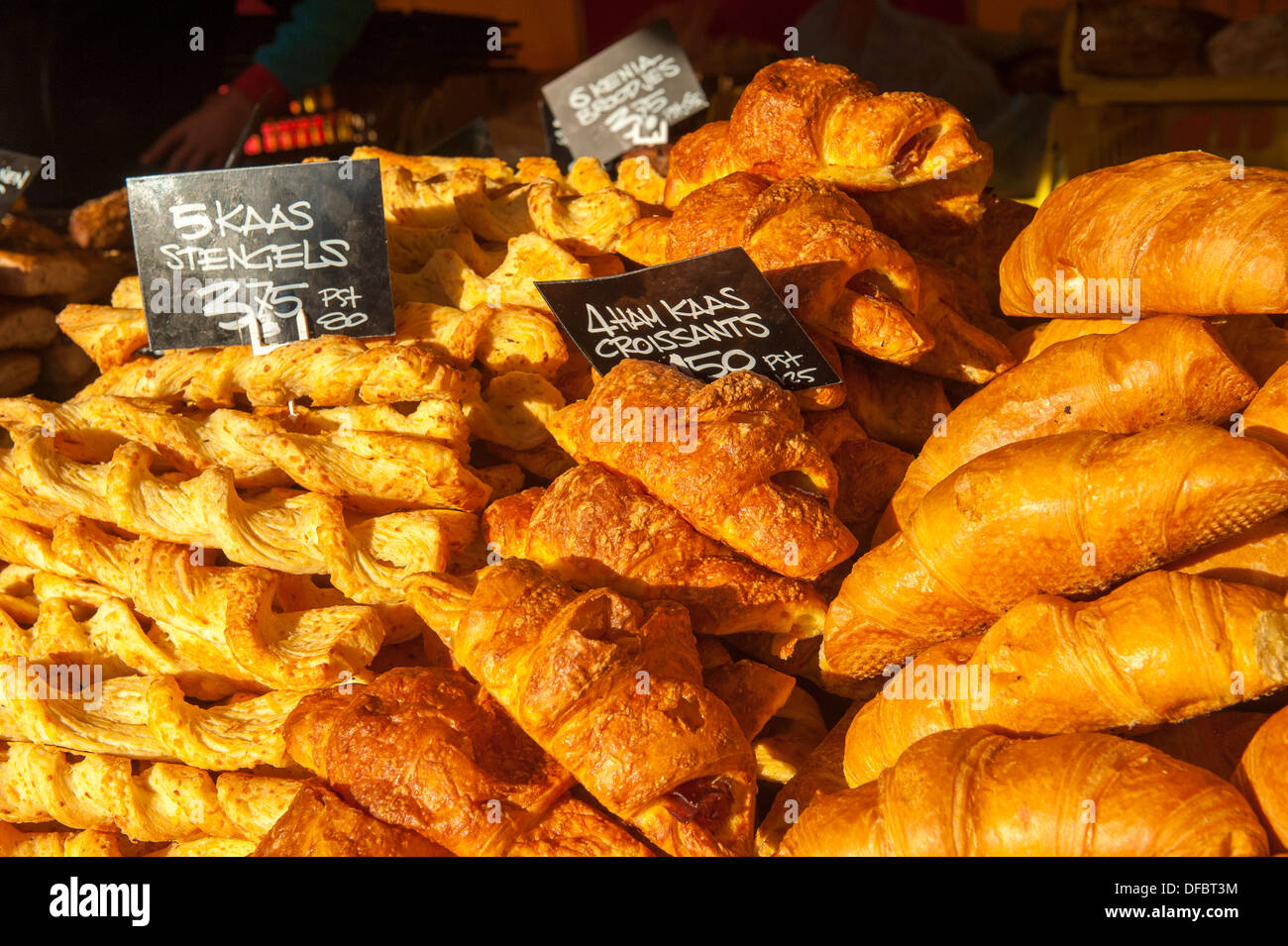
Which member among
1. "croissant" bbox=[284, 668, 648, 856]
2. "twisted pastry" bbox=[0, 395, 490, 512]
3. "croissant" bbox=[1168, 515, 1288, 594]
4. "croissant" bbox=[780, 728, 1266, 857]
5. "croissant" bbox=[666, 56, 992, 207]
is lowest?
"croissant" bbox=[284, 668, 648, 856]

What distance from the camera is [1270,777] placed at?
1.34m

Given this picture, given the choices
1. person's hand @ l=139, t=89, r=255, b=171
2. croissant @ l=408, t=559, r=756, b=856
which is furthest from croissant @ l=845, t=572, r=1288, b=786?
person's hand @ l=139, t=89, r=255, b=171

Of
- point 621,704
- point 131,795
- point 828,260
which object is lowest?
point 131,795

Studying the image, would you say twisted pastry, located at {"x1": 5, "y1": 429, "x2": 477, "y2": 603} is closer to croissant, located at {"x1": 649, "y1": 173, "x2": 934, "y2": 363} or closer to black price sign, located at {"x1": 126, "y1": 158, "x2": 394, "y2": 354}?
black price sign, located at {"x1": 126, "y1": 158, "x2": 394, "y2": 354}

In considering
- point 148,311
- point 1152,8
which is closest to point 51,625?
point 148,311

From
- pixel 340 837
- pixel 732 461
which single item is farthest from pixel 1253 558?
pixel 340 837

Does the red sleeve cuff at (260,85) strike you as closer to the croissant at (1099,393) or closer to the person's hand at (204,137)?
the person's hand at (204,137)

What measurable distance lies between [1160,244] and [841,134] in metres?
0.77

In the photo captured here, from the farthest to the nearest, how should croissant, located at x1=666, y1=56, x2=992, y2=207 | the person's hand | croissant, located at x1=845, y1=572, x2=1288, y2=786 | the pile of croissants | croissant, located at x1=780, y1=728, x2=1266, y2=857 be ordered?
the person's hand → croissant, located at x1=666, y1=56, x2=992, y2=207 → the pile of croissants → croissant, located at x1=845, y1=572, x2=1288, y2=786 → croissant, located at x1=780, y1=728, x2=1266, y2=857

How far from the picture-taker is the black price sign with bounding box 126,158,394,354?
92.2 inches

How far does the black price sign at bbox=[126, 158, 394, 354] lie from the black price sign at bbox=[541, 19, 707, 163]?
4.88 feet

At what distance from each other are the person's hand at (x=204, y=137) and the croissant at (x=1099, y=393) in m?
4.08

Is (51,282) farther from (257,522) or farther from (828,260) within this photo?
(828,260)

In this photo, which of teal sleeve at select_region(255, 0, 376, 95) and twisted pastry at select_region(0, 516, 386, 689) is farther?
teal sleeve at select_region(255, 0, 376, 95)
